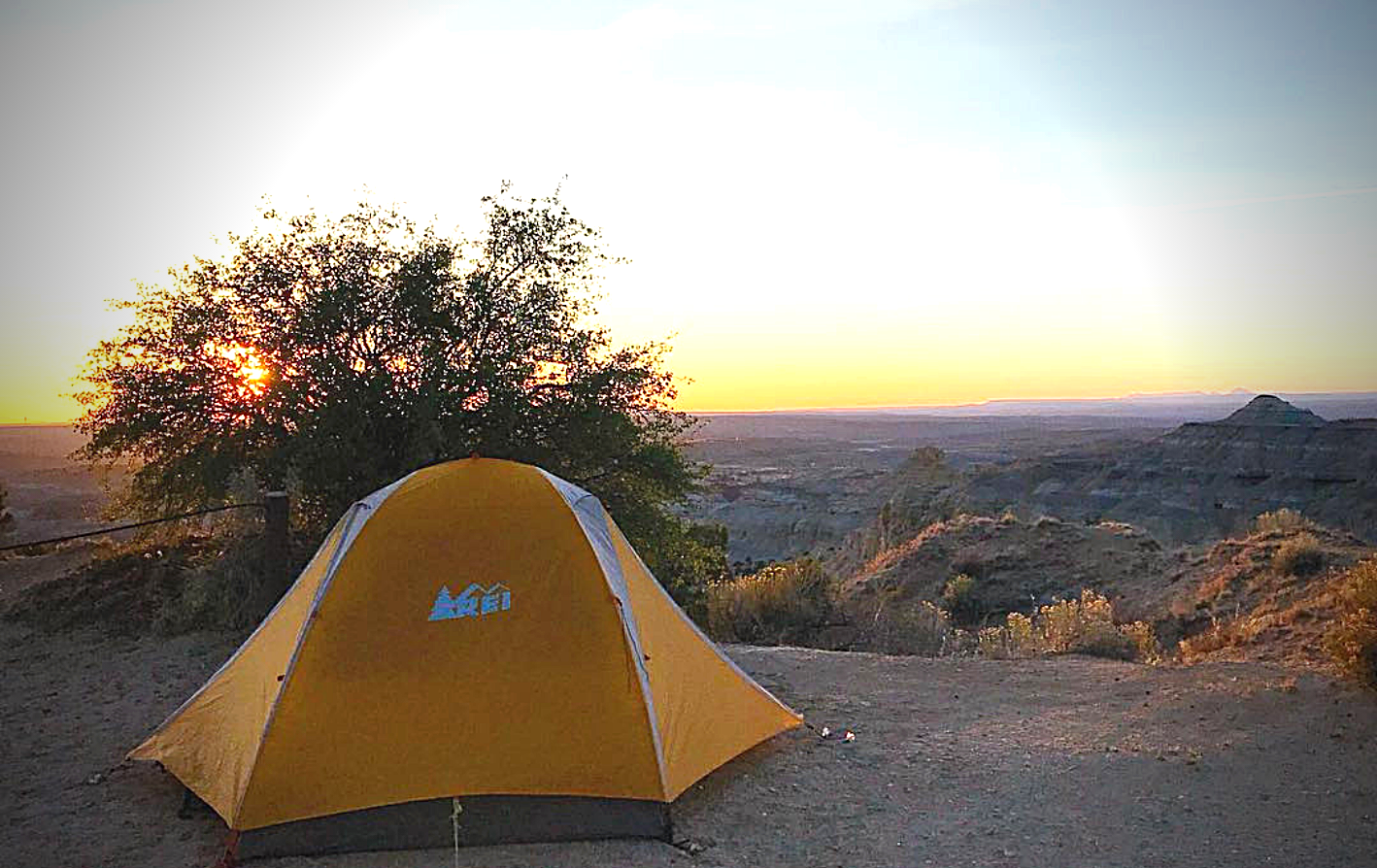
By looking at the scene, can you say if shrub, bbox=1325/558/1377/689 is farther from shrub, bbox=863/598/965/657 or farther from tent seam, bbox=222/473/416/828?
tent seam, bbox=222/473/416/828

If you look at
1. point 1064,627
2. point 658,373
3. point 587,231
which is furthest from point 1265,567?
point 587,231

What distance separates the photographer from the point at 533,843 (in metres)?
5.73

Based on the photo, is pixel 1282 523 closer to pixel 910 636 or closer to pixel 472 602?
pixel 910 636

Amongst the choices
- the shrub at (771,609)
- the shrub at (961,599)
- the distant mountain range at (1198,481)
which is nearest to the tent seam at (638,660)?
the shrub at (771,609)

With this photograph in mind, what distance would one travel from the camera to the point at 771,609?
1316cm

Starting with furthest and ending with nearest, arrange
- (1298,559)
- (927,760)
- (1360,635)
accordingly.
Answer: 1. (1298,559)
2. (1360,635)
3. (927,760)

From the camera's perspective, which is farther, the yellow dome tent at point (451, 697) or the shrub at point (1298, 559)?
the shrub at point (1298, 559)

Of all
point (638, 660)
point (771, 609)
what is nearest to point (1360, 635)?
point (638, 660)

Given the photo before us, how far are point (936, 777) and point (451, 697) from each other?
11.2ft

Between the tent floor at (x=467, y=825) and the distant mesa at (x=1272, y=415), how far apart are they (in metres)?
44.4

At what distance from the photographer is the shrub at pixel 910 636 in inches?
475

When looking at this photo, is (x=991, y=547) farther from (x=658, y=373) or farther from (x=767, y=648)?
(x=767, y=648)

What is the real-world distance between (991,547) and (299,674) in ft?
69.3

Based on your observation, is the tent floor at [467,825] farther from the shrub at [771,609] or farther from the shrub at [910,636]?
the shrub at [771,609]
